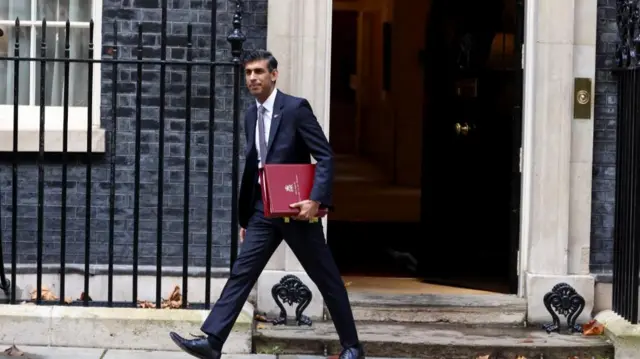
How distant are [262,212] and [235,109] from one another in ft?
3.48

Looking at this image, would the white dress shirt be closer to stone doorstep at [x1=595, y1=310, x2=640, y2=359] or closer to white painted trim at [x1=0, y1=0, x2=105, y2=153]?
white painted trim at [x1=0, y1=0, x2=105, y2=153]

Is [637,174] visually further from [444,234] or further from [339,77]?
[339,77]

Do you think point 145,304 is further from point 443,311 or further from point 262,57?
point 262,57

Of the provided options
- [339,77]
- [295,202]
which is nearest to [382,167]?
[339,77]

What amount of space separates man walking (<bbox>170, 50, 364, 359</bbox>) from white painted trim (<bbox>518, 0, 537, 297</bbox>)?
6.16 feet

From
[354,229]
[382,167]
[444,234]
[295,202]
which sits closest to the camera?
[295,202]

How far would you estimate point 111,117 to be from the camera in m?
8.47

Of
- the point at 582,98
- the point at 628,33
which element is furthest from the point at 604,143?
the point at 628,33

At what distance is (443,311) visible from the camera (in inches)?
338

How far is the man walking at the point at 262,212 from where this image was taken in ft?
22.9

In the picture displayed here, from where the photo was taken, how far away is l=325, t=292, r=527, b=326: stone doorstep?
8555 millimetres

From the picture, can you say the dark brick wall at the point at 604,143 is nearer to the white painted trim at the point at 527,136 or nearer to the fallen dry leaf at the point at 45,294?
the white painted trim at the point at 527,136

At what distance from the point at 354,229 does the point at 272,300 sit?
14.3 ft

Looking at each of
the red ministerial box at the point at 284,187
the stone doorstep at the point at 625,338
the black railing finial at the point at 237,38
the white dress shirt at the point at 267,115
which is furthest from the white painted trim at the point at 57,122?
the stone doorstep at the point at 625,338
